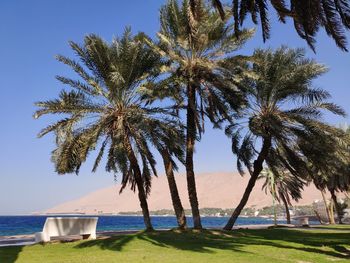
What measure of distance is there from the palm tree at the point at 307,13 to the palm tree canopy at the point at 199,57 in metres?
7.75

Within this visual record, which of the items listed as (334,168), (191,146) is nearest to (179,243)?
(191,146)

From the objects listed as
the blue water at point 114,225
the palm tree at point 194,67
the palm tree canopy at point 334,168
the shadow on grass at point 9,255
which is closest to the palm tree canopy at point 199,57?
the palm tree at point 194,67

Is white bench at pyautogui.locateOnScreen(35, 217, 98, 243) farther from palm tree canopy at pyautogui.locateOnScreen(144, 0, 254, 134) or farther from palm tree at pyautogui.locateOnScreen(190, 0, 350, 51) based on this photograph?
palm tree at pyautogui.locateOnScreen(190, 0, 350, 51)

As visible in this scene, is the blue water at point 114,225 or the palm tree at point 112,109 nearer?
the palm tree at point 112,109

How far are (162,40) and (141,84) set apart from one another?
240 centimetres

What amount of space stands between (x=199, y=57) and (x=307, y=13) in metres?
10.4

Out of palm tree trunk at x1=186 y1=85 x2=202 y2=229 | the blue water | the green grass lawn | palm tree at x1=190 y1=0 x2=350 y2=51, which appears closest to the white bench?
the green grass lawn

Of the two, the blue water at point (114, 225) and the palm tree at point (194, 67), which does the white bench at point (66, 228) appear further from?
the blue water at point (114, 225)

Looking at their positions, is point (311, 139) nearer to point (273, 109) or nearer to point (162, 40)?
point (273, 109)

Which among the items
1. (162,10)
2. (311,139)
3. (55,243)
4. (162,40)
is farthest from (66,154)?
(311,139)

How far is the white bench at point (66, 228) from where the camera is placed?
18.2 meters

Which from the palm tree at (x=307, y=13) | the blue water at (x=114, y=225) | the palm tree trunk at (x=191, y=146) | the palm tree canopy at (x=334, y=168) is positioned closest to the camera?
the palm tree at (x=307, y=13)

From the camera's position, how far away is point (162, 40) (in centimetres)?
2145

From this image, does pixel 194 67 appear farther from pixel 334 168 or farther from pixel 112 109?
pixel 334 168
